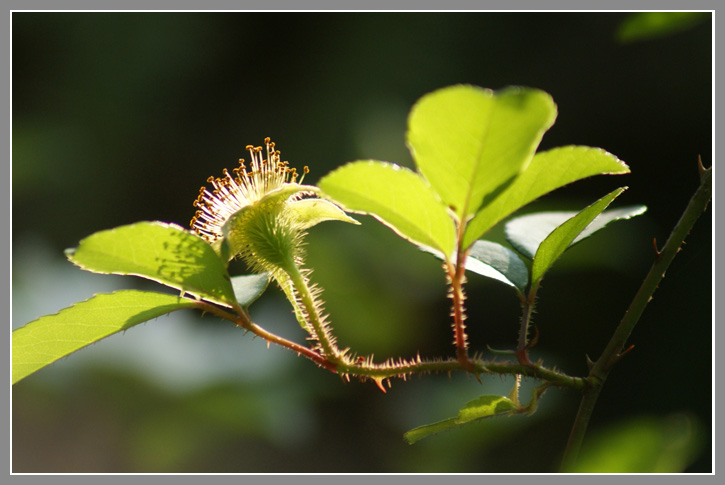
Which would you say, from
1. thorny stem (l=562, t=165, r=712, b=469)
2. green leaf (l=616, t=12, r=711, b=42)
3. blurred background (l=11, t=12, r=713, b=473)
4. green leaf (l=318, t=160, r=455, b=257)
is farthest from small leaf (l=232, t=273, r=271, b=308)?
blurred background (l=11, t=12, r=713, b=473)

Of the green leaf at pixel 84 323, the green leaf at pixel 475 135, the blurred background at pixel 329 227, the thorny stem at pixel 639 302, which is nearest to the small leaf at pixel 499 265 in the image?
the thorny stem at pixel 639 302

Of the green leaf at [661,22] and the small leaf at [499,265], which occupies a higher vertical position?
the green leaf at [661,22]

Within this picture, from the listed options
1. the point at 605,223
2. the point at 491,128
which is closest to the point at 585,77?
the point at 605,223

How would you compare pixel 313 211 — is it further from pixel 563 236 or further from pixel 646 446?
pixel 646 446

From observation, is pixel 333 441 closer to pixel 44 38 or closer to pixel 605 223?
pixel 605 223

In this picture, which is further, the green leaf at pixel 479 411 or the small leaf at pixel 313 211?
the small leaf at pixel 313 211

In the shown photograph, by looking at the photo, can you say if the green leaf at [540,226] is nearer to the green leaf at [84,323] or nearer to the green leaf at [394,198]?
the green leaf at [394,198]

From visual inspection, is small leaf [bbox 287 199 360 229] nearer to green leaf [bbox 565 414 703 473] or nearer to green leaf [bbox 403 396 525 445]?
green leaf [bbox 403 396 525 445]
